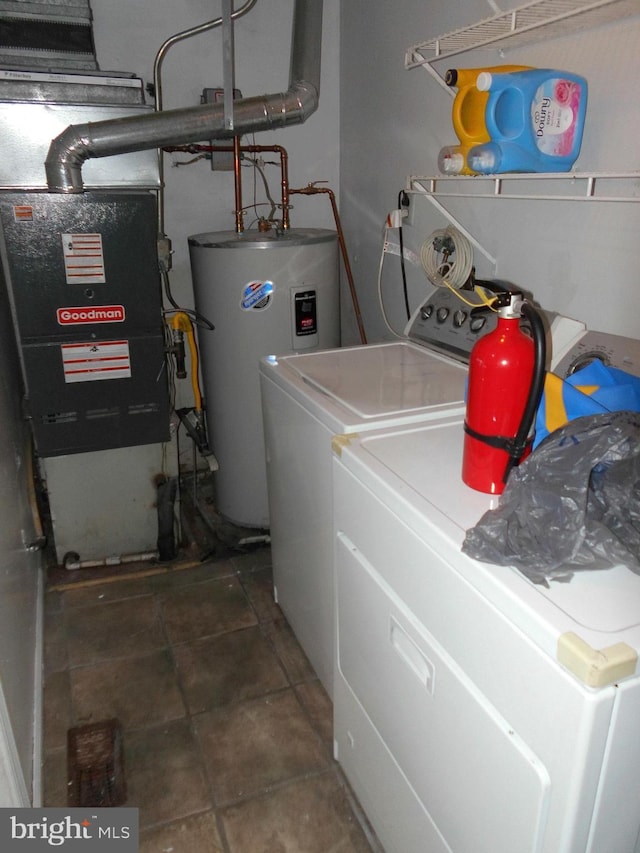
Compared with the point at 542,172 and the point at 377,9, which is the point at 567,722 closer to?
the point at 542,172

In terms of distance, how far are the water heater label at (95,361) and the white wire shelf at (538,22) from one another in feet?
4.40

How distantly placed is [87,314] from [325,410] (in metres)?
1.13

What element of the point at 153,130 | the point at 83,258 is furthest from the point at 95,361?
the point at 153,130

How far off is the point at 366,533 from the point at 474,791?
48cm

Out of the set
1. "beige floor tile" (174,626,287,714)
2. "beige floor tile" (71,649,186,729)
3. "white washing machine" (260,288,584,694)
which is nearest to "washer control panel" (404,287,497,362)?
"white washing machine" (260,288,584,694)

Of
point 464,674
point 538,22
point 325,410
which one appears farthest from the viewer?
point 325,410

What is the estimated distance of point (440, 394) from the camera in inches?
60.5

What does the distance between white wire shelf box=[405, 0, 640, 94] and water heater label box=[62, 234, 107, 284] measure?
1162 mm

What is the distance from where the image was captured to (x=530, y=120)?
4.35 feet

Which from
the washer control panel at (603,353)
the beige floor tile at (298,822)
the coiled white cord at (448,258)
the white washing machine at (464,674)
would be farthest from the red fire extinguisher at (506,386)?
the beige floor tile at (298,822)

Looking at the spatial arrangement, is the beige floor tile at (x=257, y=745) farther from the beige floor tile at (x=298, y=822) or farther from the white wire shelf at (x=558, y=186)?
the white wire shelf at (x=558, y=186)

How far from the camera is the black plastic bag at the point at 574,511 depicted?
82 centimetres

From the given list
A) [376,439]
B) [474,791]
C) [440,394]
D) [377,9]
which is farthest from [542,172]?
[377,9]

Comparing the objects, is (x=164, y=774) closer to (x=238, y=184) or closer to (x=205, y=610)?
(x=205, y=610)
